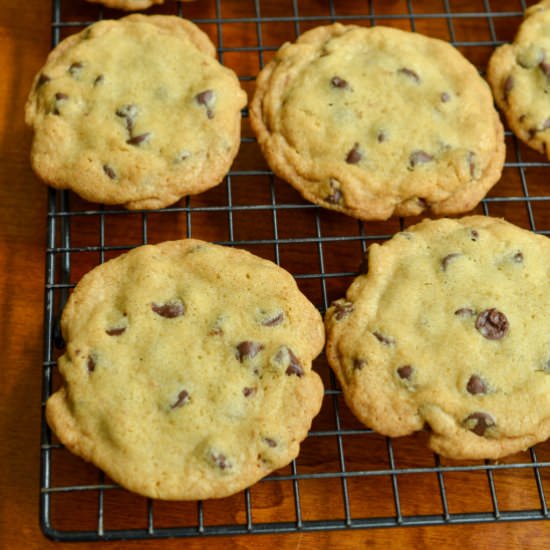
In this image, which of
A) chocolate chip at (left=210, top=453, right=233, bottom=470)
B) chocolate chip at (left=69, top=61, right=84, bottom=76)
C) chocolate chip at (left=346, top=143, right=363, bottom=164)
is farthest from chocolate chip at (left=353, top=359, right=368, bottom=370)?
chocolate chip at (left=69, top=61, right=84, bottom=76)

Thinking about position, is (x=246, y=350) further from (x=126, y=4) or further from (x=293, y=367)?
(x=126, y=4)

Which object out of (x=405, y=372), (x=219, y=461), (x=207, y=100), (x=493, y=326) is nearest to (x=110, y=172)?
(x=207, y=100)

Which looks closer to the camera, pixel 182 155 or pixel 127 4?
pixel 182 155

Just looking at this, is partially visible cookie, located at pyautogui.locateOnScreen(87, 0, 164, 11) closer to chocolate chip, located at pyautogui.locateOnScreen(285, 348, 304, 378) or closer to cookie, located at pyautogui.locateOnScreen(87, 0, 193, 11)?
cookie, located at pyautogui.locateOnScreen(87, 0, 193, 11)

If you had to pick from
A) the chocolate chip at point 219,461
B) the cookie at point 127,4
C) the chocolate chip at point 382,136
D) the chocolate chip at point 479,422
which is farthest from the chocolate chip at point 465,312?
the cookie at point 127,4

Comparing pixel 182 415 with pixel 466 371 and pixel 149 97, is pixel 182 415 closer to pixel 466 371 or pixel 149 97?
pixel 466 371

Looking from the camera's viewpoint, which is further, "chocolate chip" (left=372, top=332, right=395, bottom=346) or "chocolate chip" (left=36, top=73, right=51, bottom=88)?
"chocolate chip" (left=36, top=73, right=51, bottom=88)

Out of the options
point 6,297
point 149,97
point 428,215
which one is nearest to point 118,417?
point 6,297

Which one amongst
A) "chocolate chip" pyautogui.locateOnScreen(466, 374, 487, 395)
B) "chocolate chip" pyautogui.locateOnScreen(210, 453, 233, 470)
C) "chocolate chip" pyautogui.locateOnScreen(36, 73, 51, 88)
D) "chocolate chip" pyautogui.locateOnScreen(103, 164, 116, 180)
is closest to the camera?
"chocolate chip" pyautogui.locateOnScreen(210, 453, 233, 470)
